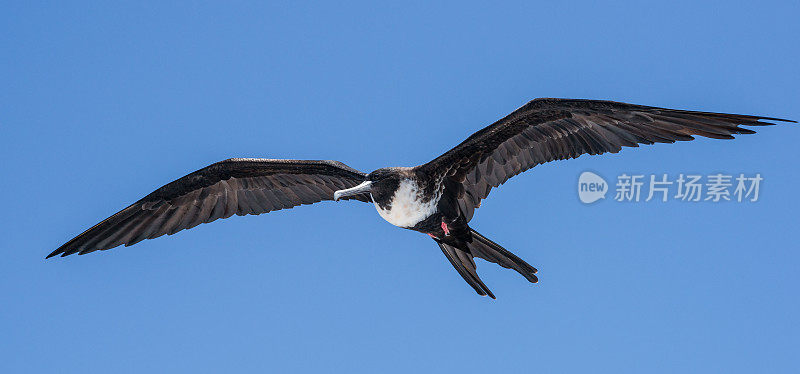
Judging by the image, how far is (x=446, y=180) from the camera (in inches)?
290

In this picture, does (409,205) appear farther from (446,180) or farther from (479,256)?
(479,256)

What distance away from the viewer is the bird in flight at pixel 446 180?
6.82 meters

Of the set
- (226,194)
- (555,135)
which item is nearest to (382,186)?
(555,135)

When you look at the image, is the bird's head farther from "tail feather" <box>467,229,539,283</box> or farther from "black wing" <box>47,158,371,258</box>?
"tail feather" <box>467,229,539,283</box>

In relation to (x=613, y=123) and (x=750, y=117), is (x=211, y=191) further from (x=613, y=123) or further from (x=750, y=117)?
(x=750, y=117)

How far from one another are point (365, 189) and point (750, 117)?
→ 315 cm

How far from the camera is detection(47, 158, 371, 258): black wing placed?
778 centimetres

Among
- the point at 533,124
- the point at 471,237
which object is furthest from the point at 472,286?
the point at 533,124

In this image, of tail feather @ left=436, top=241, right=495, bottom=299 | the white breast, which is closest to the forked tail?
tail feather @ left=436, top=241, right=495, bottom=299

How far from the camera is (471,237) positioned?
7543 millimetres

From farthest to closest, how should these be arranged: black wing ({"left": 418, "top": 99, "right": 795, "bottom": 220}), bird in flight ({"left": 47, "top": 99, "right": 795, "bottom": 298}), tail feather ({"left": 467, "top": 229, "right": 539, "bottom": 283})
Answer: tail feather ({"left": 467, "top": 229, "right": 539, "bottom": 283}), bird in flight ({"left": 47, "top": 99, "right": 795, "bottom": 298}), black wing ({"left": 418, "top": 99, "right": 795, "bottom": 220})

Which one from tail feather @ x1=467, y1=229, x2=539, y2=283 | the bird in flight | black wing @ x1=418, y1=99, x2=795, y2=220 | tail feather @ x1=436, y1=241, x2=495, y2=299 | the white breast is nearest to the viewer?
black wing @ x1=418, y1=99, x2=795, y2=220

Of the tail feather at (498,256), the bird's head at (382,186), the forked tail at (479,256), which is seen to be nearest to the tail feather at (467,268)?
the forked tail at (479,256)

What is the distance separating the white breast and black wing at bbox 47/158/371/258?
52 cm
